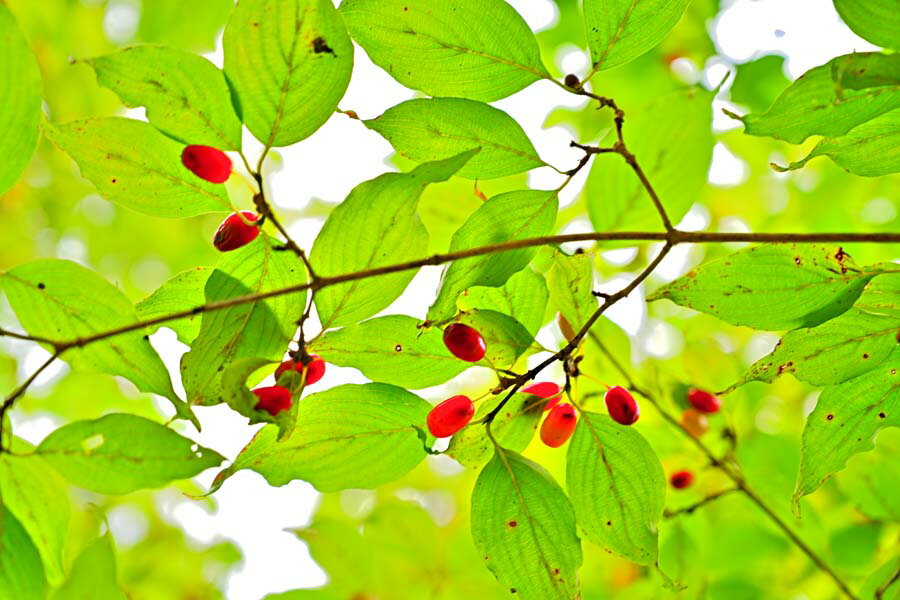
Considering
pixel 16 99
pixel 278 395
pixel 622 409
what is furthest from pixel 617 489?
pixel 16 99

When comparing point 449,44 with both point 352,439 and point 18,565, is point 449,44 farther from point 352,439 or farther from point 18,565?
point 18,565

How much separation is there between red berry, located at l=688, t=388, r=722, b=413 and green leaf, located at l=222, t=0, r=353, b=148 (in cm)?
96

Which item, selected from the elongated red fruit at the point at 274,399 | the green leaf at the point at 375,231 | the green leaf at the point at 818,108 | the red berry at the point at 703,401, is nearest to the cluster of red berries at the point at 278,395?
the elongated red fruit at the point at 274,399

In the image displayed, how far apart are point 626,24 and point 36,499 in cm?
102

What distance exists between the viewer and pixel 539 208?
41.3 inches

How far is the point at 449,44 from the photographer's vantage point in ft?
3.27

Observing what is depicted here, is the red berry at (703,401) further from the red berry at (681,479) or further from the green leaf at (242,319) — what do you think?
the green leaf at (242,319)

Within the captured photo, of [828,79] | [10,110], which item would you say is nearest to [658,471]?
[828,79]

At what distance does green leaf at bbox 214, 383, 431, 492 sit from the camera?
106 centimetres

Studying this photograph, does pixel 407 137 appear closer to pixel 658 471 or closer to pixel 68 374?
pixel 658 471

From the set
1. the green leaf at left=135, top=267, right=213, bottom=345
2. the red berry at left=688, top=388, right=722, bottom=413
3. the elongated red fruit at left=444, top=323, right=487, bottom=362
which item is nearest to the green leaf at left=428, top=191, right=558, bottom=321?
the elongated red fruit at left=444, top=323, right=487, bottom=362

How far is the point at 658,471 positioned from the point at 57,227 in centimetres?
299

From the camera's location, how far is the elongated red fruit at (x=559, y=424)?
114 centimetres

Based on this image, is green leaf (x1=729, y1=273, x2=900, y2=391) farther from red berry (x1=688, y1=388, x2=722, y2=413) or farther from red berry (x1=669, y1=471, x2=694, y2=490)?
red berry (x1=669, y1=471, x2=694, y2=490)
